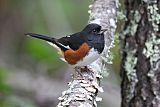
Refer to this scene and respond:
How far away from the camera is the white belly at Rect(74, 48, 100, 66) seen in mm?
3076

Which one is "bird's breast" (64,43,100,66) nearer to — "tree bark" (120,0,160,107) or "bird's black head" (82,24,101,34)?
"bird's black head" (82,24,101,34)

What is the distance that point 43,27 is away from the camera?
5.73 m

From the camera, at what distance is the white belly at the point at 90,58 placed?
3.08 metres

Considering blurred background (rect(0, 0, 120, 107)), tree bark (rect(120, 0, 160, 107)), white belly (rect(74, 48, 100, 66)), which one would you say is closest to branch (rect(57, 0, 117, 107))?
white belly (rect(74, 48, 100, 66))

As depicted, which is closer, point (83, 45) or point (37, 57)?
point (83, 45)

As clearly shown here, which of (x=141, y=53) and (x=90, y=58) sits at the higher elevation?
(x=141, y=53)

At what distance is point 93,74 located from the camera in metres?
2.94

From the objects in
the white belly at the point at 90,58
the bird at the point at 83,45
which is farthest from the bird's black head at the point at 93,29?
the white belly at the point at 90,58

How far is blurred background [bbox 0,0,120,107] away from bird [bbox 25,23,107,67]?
0.50 meters

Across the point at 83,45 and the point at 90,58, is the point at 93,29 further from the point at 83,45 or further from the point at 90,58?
the point at 90,58

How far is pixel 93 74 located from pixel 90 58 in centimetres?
19

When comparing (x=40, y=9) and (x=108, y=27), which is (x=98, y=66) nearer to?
(x=108, y=27)

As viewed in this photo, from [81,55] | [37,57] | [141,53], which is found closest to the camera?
[81,55]

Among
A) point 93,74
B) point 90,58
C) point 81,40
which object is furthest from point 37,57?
point 93,74
